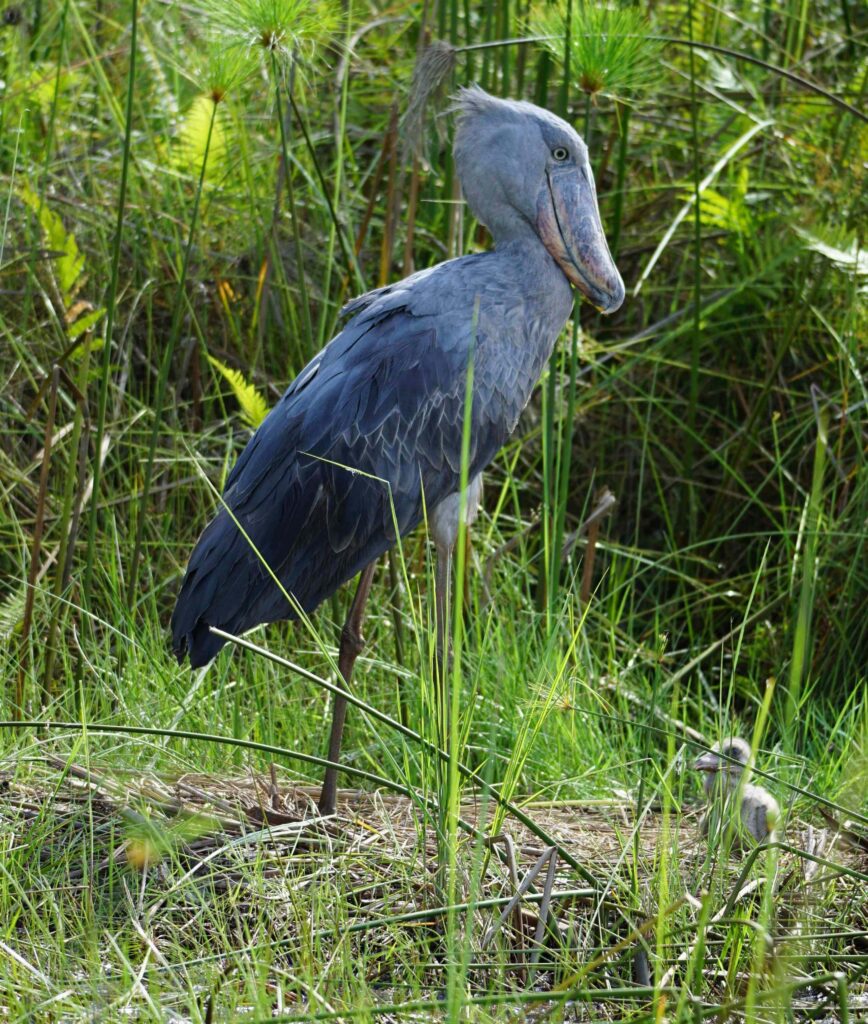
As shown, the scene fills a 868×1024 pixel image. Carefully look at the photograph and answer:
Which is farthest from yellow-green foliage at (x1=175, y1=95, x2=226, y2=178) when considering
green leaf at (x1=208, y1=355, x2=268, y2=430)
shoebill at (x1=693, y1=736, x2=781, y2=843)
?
shoebill at (x1=693, y1=736, x2=781, y2=843)

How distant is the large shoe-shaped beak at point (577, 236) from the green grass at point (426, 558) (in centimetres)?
15

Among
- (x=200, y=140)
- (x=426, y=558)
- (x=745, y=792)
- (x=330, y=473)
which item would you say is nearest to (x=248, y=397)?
(x=330, y=473)

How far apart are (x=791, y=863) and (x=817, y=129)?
9.00 ft

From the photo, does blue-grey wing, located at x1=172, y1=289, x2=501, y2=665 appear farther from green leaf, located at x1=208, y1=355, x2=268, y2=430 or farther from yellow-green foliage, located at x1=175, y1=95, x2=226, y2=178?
yellow-green foliage, located at x1=175, y1=95, x2=226, y2=178

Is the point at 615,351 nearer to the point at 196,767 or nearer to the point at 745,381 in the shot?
the point at 745,381

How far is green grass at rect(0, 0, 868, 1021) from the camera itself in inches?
82.7

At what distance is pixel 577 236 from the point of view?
3043 mm

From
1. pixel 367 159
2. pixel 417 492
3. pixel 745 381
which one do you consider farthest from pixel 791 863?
pixel 367 159

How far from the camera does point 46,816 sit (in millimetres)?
2502

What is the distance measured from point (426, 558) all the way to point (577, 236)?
41.7 inches

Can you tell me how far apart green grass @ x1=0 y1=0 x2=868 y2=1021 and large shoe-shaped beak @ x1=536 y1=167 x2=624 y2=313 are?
0.15 meters

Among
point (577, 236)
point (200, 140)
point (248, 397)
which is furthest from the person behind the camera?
point (200, 140)

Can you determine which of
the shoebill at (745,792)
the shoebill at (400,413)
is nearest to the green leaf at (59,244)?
the shoebill at (400,413)

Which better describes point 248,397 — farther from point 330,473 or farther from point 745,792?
point 745,792
